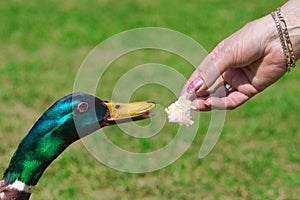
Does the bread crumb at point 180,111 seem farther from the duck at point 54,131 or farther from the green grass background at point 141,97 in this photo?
the green grass background at point 141,97

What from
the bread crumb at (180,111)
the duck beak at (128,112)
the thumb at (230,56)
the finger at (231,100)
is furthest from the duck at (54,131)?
the finger at (231,100)

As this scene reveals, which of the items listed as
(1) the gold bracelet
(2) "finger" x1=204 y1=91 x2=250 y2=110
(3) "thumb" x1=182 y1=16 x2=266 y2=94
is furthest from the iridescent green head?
(1) the gold bracelet

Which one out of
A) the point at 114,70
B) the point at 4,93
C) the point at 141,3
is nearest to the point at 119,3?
the point at 141,3

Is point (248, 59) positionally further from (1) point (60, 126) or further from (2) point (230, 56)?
(1) point (60, 126)

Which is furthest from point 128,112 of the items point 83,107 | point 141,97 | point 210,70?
point 141,97

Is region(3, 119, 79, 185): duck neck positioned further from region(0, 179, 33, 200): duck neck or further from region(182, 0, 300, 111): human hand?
region(182, 0, 300, 111): human hand

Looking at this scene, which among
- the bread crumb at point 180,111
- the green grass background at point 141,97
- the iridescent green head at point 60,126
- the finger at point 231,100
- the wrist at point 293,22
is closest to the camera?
the iridescent green head at point 60,126
